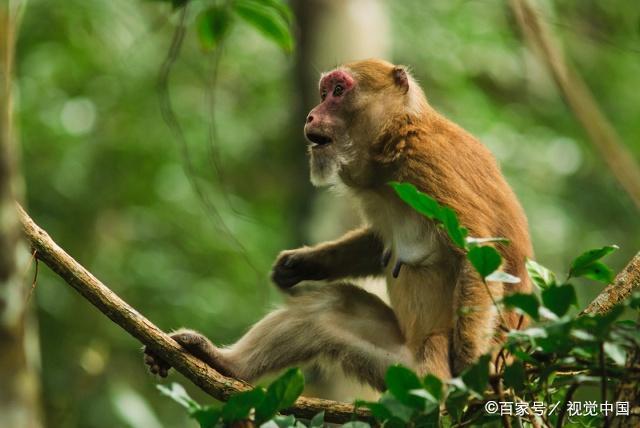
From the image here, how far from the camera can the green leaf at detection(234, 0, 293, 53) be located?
4281mm

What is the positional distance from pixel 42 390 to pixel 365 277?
519 centimetres

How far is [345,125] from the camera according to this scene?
233 inches

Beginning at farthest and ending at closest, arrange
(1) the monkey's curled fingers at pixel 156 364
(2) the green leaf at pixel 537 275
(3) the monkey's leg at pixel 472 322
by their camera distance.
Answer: (1) the monkey's curled fingers at pixel 156 364
(3) the monkey's leg at pixel 472 322
(2) the green leaf at pixel 537 275

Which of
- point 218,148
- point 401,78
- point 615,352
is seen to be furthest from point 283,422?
point 218,148

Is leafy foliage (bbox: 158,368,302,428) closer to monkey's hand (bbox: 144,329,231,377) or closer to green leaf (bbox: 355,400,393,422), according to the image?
green leaf (bbox: 355,400,393,422)

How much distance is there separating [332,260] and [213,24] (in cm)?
219

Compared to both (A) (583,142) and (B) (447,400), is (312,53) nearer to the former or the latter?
(A) (583,142)

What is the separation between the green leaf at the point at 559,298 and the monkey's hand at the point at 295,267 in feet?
10.9

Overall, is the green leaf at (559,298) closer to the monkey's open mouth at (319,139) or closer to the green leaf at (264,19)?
the green leaf at (264,19)

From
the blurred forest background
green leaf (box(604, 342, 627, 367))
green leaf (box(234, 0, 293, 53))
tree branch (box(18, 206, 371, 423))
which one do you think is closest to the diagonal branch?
tree branch (box(18, 206, 371, 423))

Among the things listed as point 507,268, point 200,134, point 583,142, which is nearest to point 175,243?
point 200,134

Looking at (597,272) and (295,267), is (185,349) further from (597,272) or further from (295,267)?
(597,272)

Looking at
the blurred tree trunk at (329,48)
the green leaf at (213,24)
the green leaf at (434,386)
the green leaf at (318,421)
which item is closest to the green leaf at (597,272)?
the green leaf at (434,386)

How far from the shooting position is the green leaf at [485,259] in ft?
9.84
